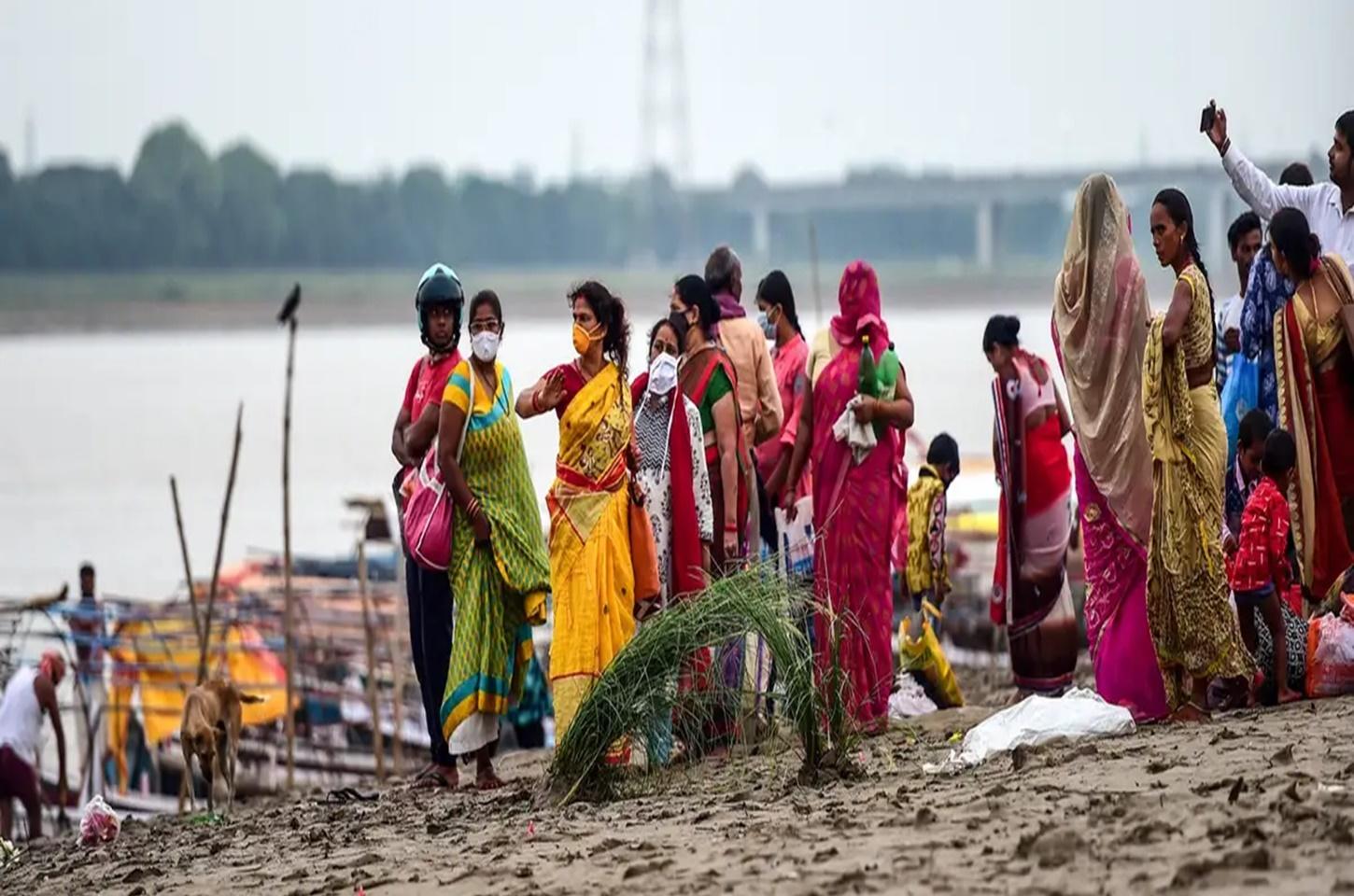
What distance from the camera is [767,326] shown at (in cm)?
1012

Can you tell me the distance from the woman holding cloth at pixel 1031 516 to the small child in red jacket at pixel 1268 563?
3.88 feet

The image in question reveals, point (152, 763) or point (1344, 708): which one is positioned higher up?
point (1344, 708)

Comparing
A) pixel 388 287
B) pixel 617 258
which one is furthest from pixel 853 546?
pixel 617 258

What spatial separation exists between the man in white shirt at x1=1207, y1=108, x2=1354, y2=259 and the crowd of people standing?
10mm

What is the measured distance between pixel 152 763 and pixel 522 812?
10.4 meters

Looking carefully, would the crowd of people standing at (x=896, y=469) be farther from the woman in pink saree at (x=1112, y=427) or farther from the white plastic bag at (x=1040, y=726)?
the white plastic bag at (x=1040, y=726)

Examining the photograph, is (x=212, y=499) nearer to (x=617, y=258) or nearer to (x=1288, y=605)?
(x=1288, y=605)

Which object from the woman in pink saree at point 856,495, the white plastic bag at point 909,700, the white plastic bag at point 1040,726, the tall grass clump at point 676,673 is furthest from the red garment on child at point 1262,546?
the white plastic bag at point 909,700

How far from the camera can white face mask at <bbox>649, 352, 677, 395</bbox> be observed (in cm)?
833

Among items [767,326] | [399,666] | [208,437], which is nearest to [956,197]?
[208,437]

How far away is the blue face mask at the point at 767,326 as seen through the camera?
999 cm

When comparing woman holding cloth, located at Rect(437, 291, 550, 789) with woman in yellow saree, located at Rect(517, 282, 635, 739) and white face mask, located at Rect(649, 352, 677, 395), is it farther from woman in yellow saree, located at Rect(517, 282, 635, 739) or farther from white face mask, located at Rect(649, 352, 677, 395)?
white face mask, located at Rect(649, 352, 677, 395)

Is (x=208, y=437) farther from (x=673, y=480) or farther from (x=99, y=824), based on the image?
(x=673, y=480)

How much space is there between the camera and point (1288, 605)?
7.91 metres
